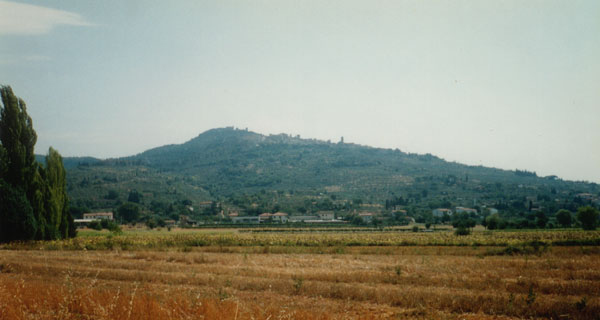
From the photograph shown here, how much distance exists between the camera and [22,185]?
31.4m

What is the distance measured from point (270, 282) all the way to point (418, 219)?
97.9 m

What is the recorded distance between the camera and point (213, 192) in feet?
586

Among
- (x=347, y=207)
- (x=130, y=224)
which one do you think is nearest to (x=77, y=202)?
Answer: (x=130, y=224)

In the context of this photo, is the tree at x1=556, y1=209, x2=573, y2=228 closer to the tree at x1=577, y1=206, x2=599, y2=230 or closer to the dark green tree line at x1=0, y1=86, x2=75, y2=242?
the tree at x1=577, y1=206, x2=599, y2=230

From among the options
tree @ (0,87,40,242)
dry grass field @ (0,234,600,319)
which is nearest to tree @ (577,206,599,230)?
dry grass field @ (0,234,600,319)

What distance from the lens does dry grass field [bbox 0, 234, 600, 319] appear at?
772cm

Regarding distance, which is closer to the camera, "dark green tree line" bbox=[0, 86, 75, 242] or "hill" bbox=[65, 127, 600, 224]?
"dark green tree line" bbox=[0, 86, 75, 242]

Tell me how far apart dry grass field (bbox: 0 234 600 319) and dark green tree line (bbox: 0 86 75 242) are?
12.4 m

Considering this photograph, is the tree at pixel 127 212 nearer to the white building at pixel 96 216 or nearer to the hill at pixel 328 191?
the white building at pixel 96 216

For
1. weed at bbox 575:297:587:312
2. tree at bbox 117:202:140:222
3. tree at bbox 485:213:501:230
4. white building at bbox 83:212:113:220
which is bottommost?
white building at bbox 83:212:113:220

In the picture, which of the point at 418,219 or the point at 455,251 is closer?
the point at 455,251

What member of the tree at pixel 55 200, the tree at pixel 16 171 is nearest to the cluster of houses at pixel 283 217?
the tree at pixel 55 200

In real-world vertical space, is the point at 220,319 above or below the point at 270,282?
above

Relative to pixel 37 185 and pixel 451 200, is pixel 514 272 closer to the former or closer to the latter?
pixel 37 185
